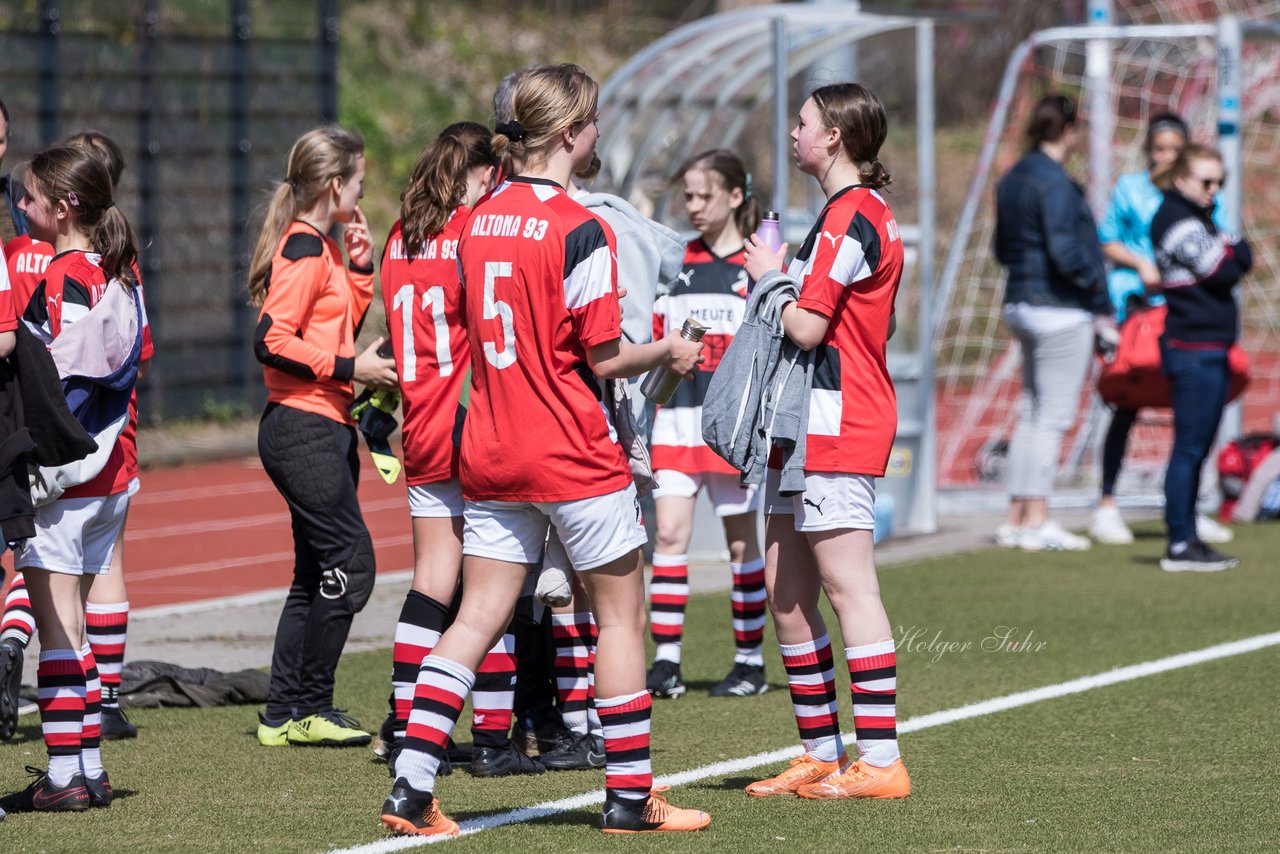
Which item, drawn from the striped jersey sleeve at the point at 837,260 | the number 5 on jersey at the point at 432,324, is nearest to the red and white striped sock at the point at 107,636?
the number 5 on jersey at the point at 432,324

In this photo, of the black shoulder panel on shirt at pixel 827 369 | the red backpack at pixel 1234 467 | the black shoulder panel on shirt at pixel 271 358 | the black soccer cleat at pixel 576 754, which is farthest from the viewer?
the red backpack at pixel 1234 467

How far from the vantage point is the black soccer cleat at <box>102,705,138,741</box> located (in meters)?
6.44

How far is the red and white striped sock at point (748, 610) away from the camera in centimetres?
711

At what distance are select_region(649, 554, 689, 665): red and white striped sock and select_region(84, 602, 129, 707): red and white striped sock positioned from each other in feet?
6.57

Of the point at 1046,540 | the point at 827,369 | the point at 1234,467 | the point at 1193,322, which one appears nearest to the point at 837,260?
the point at 827,369

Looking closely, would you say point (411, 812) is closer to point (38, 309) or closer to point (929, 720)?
point (38, 309)

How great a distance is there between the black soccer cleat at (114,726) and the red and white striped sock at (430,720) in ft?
6.79

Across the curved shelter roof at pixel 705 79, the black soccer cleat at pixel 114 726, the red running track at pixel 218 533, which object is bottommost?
the red running track at pixel 218 533

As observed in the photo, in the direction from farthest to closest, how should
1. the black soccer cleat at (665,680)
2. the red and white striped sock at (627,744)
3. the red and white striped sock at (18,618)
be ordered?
the black soccer cleat at (665,680) < the red and white striped sock at (18,618) < the red and white striped sock at (627,744)

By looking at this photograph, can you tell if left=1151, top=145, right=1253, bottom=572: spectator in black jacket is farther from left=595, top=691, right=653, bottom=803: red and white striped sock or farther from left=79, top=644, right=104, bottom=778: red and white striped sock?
left=79, top=644, right=104, bottom=778: red and white striped sock

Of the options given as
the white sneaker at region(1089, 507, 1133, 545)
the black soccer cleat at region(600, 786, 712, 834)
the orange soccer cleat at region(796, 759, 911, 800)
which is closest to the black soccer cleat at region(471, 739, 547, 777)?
the black soccer cleat at region(600, 786, 712, 834)

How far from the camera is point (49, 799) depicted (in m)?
5.28

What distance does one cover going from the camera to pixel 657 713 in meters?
6.80

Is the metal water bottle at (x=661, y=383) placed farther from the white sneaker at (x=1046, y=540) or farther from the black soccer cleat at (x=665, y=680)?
the white sneaker at (x=1046, y=540)
